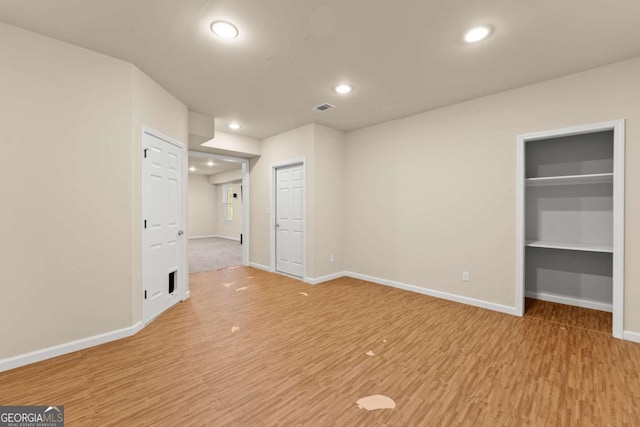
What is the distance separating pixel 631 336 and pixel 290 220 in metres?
4.59

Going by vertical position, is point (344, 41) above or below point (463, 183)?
above

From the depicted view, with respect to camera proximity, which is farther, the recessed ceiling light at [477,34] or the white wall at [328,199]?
the white wall at [328,199]

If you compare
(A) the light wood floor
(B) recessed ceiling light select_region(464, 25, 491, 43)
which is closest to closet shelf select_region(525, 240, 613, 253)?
(A) the light wood floor

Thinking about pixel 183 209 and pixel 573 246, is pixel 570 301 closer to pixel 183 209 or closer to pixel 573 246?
pixel 573 246

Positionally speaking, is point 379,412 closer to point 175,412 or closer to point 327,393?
point 327,393

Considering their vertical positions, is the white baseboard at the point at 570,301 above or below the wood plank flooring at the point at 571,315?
above

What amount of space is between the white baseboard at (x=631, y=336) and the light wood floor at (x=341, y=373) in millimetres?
155

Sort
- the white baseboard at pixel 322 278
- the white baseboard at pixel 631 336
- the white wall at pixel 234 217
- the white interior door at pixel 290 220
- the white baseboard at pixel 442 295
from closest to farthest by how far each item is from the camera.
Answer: the white baseboard at pixel 631 336 < the white baseboard at pixel 442 295 < the white baseboard at pixel 322 278 < the white interior door at pixel 290 220 < the white wall at pixel 234 217

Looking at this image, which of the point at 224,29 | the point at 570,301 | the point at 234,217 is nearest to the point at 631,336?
the point at 570,301

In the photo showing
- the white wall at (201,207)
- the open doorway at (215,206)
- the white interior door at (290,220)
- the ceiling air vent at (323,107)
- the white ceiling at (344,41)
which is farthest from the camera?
the white wall at (201,207)

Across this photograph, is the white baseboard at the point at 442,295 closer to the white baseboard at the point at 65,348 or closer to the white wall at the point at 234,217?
the white baseboard at the point at 65,348

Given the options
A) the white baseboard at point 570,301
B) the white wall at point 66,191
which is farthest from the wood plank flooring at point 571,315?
the white wall at point 66,191

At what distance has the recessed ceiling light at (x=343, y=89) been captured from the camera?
3316 millimetres

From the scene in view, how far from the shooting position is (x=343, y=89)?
3402mm
